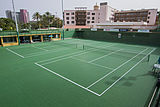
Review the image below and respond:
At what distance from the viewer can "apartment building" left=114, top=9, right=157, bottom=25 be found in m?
65.6

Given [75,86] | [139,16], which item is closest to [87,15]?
[139,16]

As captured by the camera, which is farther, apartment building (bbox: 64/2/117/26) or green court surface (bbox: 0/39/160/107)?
apartment building (bbox: 64/2/117/26)

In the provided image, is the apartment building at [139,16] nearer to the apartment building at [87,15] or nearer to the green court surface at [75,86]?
the apartment building at [87,15]

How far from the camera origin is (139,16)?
234 ft

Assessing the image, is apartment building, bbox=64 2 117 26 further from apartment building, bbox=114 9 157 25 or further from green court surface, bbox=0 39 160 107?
green court surface, bbox=0 39 160 107

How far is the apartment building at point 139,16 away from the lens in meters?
65.6

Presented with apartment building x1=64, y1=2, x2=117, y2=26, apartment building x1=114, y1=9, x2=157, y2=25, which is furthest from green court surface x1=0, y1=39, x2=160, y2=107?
apartment building x1=114, y1=9, x2=157, y2=25

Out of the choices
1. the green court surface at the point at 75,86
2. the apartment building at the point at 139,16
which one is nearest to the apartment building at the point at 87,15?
the apartment building at the point at 139,16

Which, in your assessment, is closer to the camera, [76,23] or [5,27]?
[5,27]

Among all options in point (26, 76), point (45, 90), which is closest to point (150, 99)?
point (45, 90)

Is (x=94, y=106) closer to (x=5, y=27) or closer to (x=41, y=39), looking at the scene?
(x=41, y=39)

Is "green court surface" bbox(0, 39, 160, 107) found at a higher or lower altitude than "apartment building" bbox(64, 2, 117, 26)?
lower

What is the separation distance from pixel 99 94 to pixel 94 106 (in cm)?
131

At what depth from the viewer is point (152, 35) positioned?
90.5 ft
